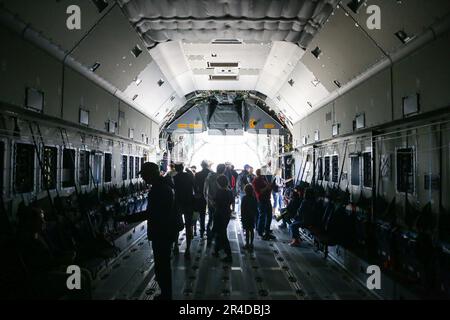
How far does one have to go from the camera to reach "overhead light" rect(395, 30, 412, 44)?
15.4ft

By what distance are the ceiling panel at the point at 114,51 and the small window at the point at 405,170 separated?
5.27m

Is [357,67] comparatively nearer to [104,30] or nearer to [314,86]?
[314,86]

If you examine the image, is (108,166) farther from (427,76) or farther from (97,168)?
(427,76)

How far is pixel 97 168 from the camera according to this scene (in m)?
7.66

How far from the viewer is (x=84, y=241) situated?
218 inches

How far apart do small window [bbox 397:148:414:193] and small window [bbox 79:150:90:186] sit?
19.6ft

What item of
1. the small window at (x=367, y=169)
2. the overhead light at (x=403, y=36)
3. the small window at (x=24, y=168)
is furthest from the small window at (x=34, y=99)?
the small window at (x=367, y=169)

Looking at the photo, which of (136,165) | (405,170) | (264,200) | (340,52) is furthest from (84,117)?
(405,170)

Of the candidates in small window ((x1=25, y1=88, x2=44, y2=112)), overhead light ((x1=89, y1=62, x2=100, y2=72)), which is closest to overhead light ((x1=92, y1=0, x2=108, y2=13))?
overhead light ((x1=89, y1=62, x2=100, y2=72))

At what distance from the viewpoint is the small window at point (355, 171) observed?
712 cm

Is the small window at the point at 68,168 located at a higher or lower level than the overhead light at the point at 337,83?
lower

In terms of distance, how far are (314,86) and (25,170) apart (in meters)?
6.95

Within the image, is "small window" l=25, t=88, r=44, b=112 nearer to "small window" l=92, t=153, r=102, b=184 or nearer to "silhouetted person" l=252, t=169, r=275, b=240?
"small window" l=92, t=153, r=102, b=184

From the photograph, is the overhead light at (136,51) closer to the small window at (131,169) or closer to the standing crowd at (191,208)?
the standing crowd at (191,208)
